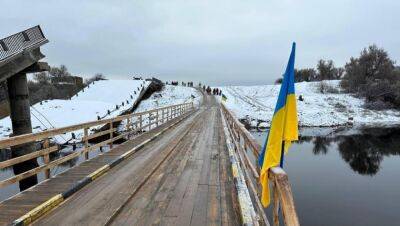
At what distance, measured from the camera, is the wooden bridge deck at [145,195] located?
235 inches

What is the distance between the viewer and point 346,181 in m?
16.2

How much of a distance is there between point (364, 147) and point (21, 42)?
2260 cm

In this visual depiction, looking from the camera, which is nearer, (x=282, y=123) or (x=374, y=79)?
(x=282, y=123)

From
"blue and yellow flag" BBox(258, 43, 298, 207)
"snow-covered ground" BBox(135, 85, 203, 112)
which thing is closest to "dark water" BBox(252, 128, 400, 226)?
"blue and yellow flag" BBox(258, 43, 298, 207)

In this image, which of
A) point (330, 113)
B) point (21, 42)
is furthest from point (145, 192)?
point (330, 113)

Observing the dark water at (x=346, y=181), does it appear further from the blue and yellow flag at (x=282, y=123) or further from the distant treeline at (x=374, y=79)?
the distant treeline at (x=374, y=79)

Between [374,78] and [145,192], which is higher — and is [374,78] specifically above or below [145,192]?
above

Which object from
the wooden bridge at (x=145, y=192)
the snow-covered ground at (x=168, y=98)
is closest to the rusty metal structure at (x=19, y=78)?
the wooden bridge at (x=145, y=192)

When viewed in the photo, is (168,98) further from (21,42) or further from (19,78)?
(19,78)

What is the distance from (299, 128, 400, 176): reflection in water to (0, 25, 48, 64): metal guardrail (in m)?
15.5

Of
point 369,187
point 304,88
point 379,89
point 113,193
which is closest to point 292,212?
point 113,193

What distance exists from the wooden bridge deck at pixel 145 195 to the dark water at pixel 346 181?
4141 millimetres

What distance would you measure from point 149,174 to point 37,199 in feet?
9.15

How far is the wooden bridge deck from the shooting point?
19.6 feet
